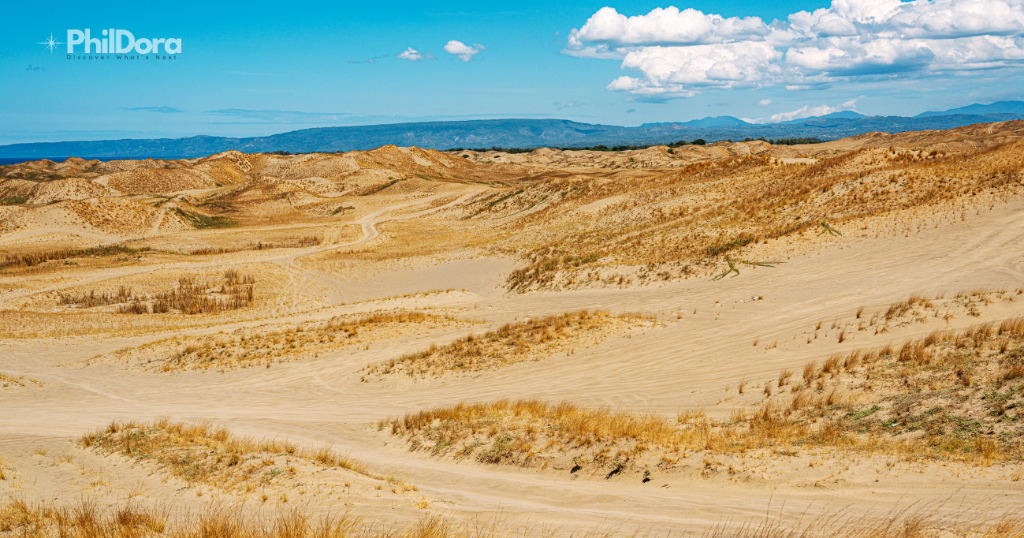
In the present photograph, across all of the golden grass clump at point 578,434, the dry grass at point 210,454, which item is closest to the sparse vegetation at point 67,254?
the dry grass at point 210,454

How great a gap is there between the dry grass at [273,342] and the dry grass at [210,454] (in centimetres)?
674

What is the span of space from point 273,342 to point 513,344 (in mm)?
8200

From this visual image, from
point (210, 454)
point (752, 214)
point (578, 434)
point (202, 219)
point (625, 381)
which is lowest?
point (625, 381)

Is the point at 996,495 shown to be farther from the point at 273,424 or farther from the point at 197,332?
→ the point at 197,332

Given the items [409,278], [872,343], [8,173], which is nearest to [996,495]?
[872,343]

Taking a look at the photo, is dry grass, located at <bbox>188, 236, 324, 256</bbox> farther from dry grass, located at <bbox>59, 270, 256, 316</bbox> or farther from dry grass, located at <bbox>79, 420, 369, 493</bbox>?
dry grass, located at <bbox>79, 420, 369, 493</bbox>

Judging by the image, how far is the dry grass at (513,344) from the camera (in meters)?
15.2

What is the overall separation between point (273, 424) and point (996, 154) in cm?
3418

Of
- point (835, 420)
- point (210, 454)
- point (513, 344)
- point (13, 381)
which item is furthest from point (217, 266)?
point (835, 420)

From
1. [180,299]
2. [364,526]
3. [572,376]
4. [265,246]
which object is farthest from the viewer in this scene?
[265,246]

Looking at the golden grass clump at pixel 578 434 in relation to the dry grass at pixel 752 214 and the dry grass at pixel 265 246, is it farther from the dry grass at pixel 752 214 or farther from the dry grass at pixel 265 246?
the dry grass at pixel 265 246

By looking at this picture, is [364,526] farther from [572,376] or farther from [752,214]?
[752,214]

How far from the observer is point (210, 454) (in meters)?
8.65

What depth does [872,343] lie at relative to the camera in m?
12.1
